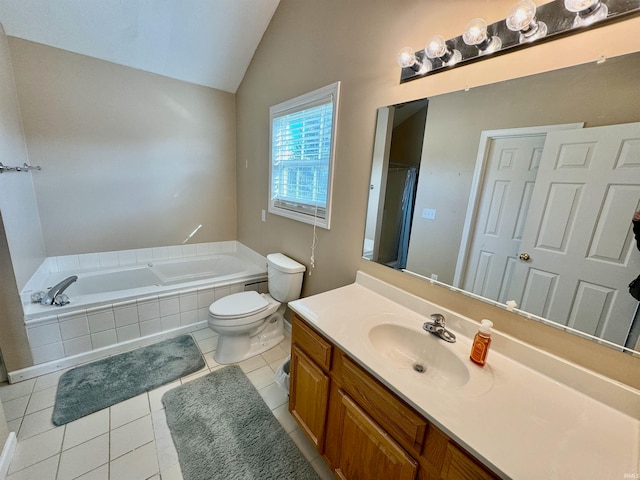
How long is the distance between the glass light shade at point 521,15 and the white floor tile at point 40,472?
8.74ft

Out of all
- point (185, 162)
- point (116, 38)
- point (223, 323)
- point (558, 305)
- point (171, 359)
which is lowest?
point (171, 359)

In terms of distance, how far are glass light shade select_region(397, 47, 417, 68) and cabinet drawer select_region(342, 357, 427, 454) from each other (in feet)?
4.35

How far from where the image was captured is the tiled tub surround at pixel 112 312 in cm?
174

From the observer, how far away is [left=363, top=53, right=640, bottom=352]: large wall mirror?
770 millimetres

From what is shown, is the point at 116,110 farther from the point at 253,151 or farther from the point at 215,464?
the point at 215,464

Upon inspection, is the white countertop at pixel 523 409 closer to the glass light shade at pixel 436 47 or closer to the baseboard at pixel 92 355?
the glass light shade at pixel 436 47

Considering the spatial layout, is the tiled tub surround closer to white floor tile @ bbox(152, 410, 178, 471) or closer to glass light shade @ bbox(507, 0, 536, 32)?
white floor tile @ bbox(152, 410, 178, 471)

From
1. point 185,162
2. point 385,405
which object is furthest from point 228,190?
point 385,405

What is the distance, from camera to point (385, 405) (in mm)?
854

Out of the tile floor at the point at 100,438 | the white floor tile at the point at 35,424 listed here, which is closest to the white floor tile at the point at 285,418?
the tile floor at the point at 100,438

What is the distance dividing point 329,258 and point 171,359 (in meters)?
1.46

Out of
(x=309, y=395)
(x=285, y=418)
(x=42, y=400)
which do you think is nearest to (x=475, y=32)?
(x=309, y=395)

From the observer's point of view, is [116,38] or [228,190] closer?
[116,38]

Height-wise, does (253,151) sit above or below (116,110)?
below
